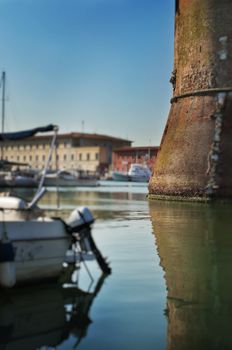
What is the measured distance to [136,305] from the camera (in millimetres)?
7609

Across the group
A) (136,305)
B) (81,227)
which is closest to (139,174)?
(81,227)

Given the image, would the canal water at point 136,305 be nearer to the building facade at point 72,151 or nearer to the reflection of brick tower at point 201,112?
the reflection of brick tower at point 201,112

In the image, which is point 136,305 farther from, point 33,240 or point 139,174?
point 139,174

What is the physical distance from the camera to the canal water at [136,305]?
6.34 meters

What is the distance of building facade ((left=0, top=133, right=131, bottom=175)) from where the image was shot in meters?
118

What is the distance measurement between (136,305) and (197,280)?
6.28 feet

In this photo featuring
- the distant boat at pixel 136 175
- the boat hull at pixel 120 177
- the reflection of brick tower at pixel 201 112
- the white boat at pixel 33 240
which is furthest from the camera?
the boat hull at pixel 120 177

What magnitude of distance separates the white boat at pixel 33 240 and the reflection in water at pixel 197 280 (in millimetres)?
1674

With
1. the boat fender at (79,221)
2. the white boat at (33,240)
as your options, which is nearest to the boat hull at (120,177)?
the boat fender at (79,221)

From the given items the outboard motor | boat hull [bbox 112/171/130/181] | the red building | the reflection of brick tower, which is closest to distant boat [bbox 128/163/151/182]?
boat hull [bbox 112/171/130/181]

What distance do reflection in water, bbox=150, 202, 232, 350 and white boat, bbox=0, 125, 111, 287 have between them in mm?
1674

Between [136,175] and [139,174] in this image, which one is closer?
[136,175]

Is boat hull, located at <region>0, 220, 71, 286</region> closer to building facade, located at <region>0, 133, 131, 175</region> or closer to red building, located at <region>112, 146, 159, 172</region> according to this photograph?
red building, located at <region>112, 146, 159, 172</region>

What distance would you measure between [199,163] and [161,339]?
20.0 metres
